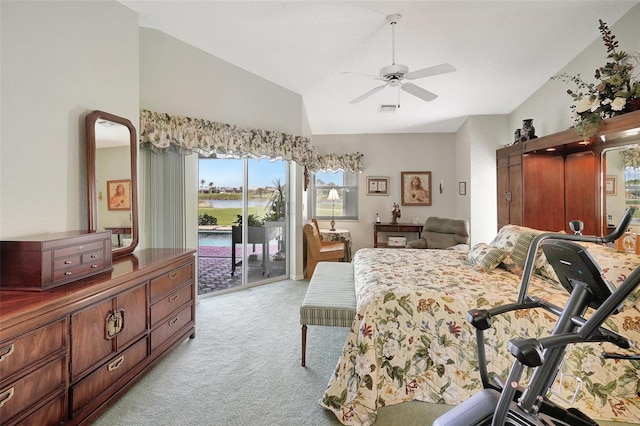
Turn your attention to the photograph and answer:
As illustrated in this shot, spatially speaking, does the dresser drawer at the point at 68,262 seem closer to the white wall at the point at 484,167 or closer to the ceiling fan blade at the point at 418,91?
the ceiling fan blade at the point at 418,91

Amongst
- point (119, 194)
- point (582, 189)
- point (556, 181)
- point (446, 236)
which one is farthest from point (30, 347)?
point (556, 181)

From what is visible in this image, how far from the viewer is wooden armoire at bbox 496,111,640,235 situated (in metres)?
3.16

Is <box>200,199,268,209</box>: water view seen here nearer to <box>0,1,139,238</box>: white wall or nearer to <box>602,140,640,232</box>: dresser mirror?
<box>0,1,139,238</box>: white wall

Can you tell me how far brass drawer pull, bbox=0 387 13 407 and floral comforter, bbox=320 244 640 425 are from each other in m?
1.47

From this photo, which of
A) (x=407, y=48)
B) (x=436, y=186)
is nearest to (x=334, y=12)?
(x=407, y=48)

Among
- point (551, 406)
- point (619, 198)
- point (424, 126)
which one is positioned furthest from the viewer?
point (424, 126)

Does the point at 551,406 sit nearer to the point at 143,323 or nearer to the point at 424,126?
the point at 143,323

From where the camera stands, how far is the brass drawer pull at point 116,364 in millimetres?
1849

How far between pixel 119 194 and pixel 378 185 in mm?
5030

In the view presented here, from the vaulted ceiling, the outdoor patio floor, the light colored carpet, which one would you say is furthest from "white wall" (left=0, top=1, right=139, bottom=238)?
the outdoor patio floor

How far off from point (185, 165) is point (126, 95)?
1062 mm

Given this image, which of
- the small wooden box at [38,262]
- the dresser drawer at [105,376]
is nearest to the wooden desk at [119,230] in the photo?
the small wooden box at [38,262]

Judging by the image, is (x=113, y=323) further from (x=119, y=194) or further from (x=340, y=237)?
(x=340, y=237)

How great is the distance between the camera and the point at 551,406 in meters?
1.31
